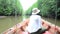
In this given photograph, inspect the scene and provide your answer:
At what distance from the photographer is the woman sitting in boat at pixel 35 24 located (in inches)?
104

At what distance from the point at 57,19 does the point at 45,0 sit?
1.33 feet

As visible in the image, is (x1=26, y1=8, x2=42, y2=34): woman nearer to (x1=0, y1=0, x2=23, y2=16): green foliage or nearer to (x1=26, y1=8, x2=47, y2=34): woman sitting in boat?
(x1=26, y1=8, x2=47, y2=34): woman sitting in boat

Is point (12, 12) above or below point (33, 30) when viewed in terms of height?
above

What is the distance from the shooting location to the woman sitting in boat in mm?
2630

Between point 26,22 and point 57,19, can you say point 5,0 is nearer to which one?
point 26,22

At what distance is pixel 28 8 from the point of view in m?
2.68

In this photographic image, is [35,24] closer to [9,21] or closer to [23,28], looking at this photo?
[23,28]

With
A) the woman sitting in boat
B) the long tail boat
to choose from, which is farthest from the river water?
the woman sitting in boat

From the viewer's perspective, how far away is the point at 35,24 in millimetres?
2652

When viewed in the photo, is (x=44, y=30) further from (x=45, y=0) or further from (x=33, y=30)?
(x=45, y=0)

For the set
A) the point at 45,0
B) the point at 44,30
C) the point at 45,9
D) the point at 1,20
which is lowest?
the point at 44,30

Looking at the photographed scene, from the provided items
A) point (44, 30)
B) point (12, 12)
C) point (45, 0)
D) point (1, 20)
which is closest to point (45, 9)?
point (45, 0)

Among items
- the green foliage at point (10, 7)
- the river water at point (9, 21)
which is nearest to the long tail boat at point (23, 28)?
the river water at point (9, 21)

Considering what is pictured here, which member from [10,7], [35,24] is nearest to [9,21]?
[10,7]
